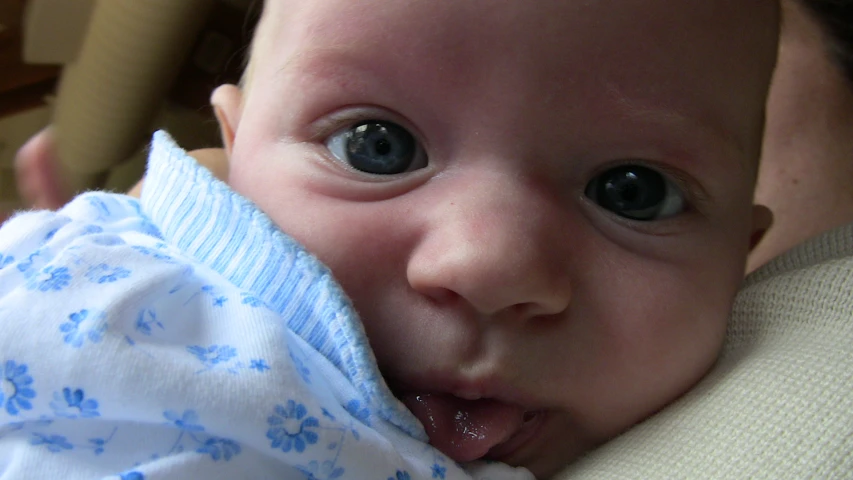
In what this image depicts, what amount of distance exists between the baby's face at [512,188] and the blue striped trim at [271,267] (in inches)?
1.5

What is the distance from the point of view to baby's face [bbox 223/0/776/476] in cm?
54

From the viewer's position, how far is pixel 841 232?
2.39 feet

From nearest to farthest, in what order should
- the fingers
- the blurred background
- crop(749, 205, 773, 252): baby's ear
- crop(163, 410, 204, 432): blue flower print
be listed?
crop(163, 410, 204, 432): blue flower print
crop(749, 205, 773, 252): baby's ear
the fingers
the blurred background

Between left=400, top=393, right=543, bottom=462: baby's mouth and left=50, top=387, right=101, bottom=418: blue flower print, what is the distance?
0.72ft

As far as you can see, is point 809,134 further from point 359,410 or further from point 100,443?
point 100,443

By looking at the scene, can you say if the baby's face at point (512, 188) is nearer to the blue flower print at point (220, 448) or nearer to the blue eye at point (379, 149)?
the blue eye at point (379, 149)

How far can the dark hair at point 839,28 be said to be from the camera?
1.08 m

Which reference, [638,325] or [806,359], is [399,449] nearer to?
[638,325]

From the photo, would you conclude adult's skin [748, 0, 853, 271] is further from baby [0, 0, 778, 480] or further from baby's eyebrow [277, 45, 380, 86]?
baby's eyebrow [277, 45, 380, 86]

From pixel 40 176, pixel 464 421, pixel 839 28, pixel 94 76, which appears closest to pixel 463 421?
pixel 464 421

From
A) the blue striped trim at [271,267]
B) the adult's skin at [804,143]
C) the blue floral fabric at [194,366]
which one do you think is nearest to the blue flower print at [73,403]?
the blue floral fabric at [194,366]

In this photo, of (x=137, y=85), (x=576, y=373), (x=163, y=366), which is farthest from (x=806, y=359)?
(x=137, y=85)

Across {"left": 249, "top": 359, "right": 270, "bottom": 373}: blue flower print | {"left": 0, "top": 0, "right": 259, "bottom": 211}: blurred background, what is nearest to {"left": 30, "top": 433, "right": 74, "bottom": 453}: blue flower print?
{"left": 249, "top": 359, "right": 270, "bottom": 373}: blue flower print

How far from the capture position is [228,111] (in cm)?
82
